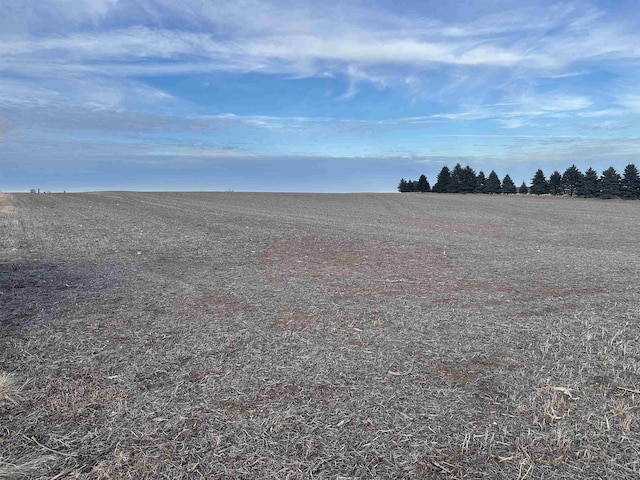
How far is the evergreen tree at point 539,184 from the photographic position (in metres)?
70.6

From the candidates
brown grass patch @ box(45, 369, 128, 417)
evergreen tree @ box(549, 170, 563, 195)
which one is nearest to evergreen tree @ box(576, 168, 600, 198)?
evergreen tree @ box(549, 170, 563, 195)

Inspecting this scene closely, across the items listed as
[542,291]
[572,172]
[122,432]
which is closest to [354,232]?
[542,291]

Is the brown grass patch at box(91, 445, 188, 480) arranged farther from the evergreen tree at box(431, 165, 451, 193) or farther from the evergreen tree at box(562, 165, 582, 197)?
the evergreen tree at box(431, 165, 451, 193)

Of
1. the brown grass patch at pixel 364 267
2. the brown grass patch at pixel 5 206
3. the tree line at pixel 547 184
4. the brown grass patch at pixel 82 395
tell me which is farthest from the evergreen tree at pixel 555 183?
the brown grass patch at pixel 82 395

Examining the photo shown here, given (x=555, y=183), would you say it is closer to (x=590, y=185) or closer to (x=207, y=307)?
(x=590, y=185)

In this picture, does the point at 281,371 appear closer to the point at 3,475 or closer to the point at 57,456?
the point at 57,456

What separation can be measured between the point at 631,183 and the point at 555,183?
12246mm

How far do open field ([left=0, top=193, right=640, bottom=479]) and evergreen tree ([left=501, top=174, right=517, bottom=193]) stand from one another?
72.2 metres

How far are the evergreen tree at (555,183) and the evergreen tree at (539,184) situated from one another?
2.15 feet

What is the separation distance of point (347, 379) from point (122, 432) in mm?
2052

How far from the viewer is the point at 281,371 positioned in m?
4.41

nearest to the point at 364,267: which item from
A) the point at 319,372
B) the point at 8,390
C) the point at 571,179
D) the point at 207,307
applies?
the point at 207,307

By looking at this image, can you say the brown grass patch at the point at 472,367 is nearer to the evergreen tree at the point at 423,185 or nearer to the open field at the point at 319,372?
the open field at the point at 319,372

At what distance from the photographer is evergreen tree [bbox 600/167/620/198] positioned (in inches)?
2327
